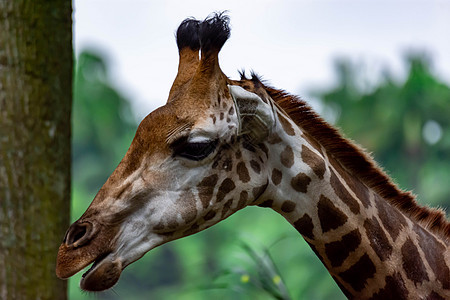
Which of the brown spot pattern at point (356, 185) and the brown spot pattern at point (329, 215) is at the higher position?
the brown spot pattern at point (356, 185)

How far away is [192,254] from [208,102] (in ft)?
93.3

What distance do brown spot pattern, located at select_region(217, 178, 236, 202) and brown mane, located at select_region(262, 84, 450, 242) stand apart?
56cm

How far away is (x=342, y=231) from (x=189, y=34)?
1391 millimetres

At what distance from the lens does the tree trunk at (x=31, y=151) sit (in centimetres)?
397

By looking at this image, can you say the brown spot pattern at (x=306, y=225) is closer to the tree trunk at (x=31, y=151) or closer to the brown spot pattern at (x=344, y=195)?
the brown spot pattern at (x=344, y=195)

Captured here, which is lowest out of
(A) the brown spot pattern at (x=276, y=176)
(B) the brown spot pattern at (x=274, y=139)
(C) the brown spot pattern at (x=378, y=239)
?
(C) the brown spot pattern at (x=378, y=239)

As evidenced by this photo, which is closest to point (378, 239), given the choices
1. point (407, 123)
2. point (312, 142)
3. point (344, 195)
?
point (344, 195)

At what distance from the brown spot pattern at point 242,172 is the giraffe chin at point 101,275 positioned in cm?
74

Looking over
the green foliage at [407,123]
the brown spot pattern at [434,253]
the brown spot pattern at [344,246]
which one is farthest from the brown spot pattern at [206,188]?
the green foliage at [407,123]

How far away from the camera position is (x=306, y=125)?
10.4 ft

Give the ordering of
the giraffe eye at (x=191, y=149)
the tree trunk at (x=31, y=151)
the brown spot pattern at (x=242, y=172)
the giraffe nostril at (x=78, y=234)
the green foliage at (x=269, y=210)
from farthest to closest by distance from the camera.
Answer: the green foliage at (x=269, y=210) < the tree trunk at (x=31, y=151) < the brown spot pattern at (x=242, y=172) < the giraffe eye at (x=191, y=149) < the giraffe nostril at (x=78, y=234)

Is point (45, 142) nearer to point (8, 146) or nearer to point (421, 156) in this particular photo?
point (8, 146)

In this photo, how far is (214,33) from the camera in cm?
299

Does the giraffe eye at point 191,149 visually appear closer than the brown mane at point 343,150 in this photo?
Yes
